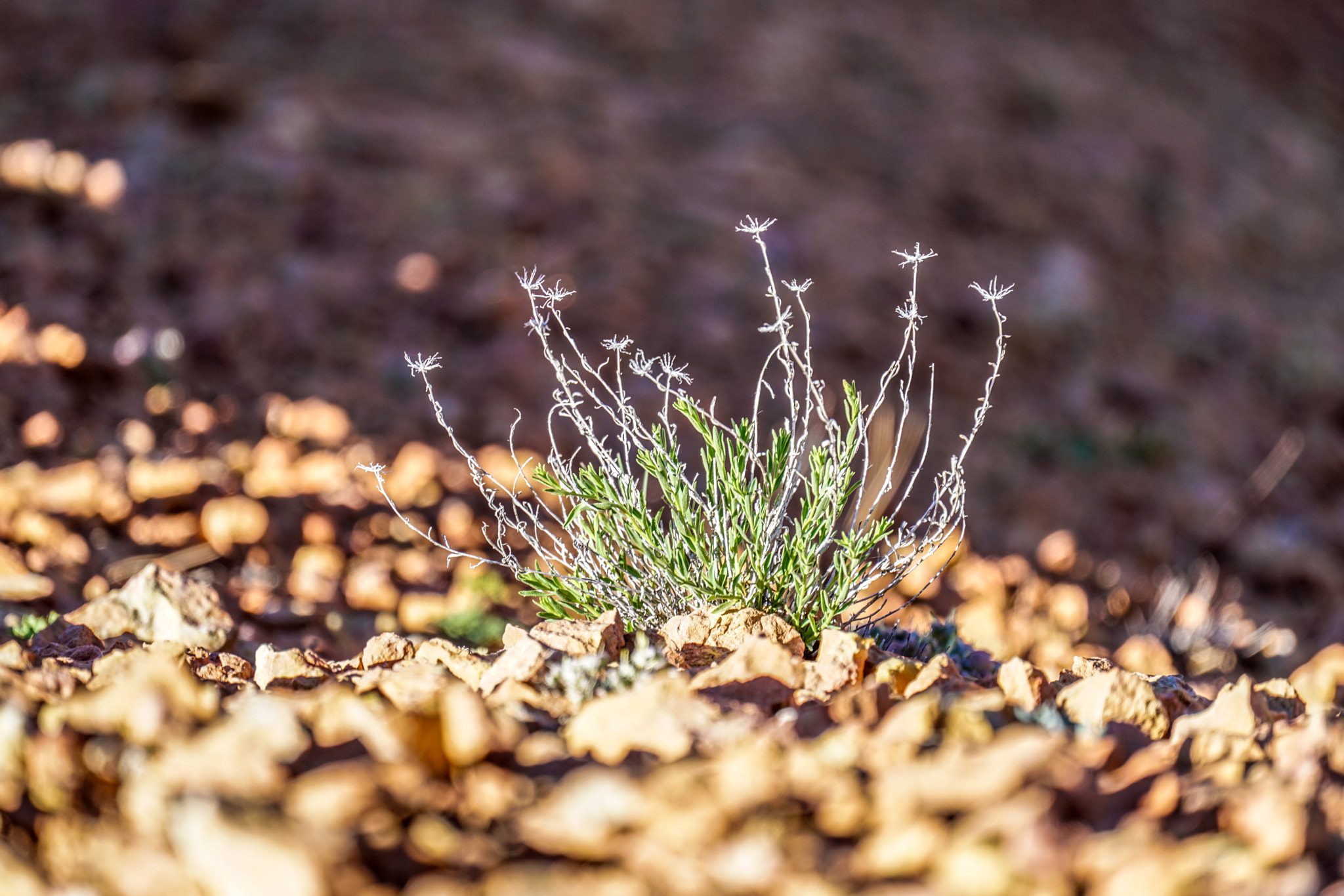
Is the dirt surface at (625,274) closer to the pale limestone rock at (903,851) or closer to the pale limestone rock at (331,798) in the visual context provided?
the pale limestone rock at (331,798)

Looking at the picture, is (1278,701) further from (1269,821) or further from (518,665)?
(518,665)

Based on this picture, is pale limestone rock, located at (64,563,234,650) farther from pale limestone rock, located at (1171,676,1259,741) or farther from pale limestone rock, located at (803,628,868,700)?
pale limestone rock, located at (1171,676,1259,741)

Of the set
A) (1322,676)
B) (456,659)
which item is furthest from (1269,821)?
(1322,676)

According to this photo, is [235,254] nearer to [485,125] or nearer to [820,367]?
[485,125]

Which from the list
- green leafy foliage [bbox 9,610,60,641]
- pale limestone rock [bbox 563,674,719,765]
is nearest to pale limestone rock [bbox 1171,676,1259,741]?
pale limestone rock [bbox 563,674,719,765]

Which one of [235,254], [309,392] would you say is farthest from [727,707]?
[235,254]

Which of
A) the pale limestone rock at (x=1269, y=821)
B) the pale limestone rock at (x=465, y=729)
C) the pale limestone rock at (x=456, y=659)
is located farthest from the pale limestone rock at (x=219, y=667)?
the pale limestone rock at (x=1269, y=821)

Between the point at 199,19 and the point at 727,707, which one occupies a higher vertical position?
the point at 727,707
